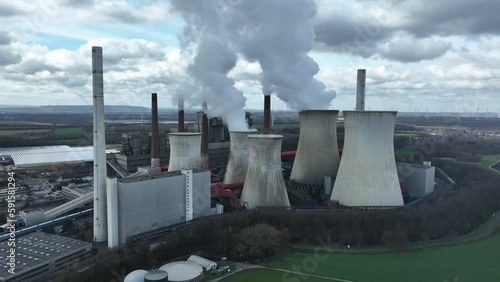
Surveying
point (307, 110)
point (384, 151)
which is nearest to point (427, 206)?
point (384, 151)

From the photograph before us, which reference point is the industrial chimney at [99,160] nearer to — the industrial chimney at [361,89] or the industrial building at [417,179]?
the industrial chimney at [361,89]

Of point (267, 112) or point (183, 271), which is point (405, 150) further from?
point (183, 271)

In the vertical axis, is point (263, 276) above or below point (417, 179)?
below

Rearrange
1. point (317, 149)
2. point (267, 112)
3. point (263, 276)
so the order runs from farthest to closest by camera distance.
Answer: point (267, 112), point (317, 149), point (263, 276)

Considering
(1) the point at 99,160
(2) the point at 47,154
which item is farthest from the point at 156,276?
(2) the point at 47,154

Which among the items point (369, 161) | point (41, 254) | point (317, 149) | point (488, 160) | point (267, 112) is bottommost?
point (41, 254)

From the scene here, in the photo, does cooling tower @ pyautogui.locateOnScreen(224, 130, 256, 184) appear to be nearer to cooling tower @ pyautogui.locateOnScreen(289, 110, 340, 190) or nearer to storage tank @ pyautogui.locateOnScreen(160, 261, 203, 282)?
cooling tower @ pyautogui.locateOnScreen(289, 110, 340, 190)

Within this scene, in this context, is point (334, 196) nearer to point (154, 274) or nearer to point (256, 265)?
point (256, 265)

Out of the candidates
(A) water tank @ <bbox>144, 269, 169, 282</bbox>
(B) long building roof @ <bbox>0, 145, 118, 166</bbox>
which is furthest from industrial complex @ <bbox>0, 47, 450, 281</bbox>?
(B) long building roof @ <bbox>0, 145, 118, 166</bbox>
